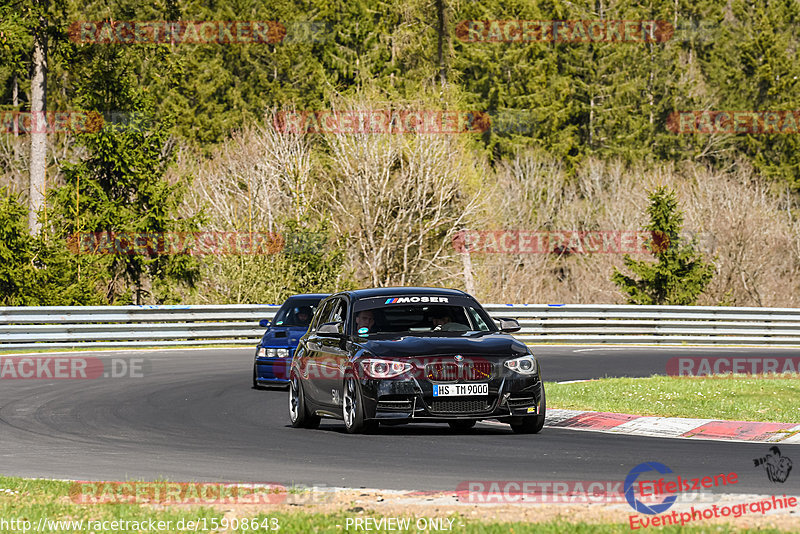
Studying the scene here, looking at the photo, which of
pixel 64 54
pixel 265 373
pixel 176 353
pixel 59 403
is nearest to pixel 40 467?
pixel 59 403

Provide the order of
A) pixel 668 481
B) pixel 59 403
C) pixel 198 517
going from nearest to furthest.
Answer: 1. pixel 198 517
2. pixel 668 481
3. pixel 59 403

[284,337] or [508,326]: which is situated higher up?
[508,326]

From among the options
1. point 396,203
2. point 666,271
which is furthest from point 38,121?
point 666,271

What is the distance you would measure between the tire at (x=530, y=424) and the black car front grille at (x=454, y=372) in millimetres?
892

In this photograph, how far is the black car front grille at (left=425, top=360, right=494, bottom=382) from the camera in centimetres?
1272

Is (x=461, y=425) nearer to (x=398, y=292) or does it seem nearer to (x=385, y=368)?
(x=398, y=292)

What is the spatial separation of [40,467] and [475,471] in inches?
151

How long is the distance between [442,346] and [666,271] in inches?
1091

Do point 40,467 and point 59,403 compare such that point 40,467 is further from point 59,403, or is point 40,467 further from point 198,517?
point 59,403

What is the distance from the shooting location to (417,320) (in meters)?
14.2

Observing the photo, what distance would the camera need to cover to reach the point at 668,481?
9430 mm

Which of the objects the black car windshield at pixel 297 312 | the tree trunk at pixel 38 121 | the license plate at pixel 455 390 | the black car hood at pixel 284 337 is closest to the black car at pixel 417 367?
the license plate at pixel 455 390

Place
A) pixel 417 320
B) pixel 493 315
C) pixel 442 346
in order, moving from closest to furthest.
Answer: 1. pixel 442 346
2. pixel 417 320
3. pixel 493 315

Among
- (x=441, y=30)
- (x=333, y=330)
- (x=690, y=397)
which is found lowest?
(x=690, y=397)
